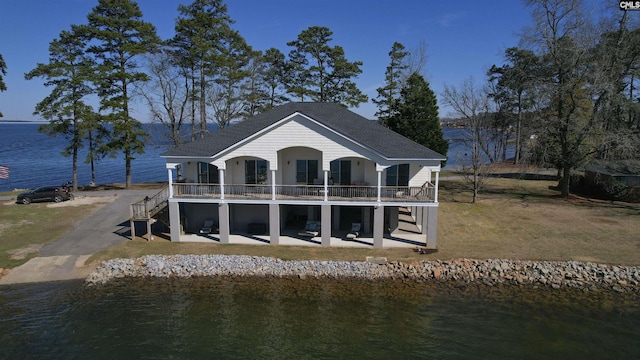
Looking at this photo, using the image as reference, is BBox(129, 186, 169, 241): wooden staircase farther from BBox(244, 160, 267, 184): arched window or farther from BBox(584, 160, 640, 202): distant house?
BBox(584, 160, 640, 202): distant house

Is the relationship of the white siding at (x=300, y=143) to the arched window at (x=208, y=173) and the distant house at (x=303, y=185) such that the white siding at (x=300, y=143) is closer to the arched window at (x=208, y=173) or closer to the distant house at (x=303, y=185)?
the distant house at (x=303, y=185)

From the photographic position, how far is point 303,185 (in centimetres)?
2412

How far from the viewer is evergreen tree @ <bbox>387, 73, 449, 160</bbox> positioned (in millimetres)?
36125

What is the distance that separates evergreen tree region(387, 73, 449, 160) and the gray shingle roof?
339 inches

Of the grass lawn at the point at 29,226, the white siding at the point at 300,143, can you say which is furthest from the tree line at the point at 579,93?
the grass lawn at the point at 29,226

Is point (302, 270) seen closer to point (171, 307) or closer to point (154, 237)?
point (171, 307)

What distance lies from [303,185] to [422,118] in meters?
17.2

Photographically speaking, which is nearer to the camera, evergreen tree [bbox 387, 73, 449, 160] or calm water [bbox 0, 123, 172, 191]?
evergreen tree [bbox 387, 73, 449, 160]

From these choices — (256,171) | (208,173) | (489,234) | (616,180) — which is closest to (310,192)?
(256,171)

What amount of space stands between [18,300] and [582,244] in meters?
28.2

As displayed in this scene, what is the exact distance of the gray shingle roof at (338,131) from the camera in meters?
22.3

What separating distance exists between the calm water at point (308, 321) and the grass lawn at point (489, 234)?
289cm

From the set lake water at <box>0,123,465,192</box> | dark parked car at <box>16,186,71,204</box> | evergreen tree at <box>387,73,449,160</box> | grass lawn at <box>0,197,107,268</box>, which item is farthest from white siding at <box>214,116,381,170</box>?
lake water at <box>0,123,465,192</box>

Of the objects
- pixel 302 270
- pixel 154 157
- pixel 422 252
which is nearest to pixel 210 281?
pixel 302 270
